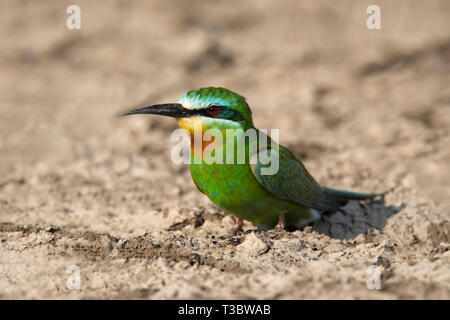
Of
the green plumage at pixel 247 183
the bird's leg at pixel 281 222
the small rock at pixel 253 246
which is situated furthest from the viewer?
the bird's leg at pixel 281 222

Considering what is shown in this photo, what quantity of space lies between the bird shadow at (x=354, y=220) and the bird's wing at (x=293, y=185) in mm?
87

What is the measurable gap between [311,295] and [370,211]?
1.33 metres

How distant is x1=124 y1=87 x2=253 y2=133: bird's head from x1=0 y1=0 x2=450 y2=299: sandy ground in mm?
580

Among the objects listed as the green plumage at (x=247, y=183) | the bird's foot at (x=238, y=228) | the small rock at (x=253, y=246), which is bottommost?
the small rock at (x=253, y=246)

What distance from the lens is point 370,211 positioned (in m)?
3.46

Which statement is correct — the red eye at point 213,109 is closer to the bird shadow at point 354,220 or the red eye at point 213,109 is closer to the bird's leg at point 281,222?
the bird's leg at point 281,222

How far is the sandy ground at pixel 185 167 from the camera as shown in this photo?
8.20 ft

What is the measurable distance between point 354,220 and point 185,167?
4.59ft
